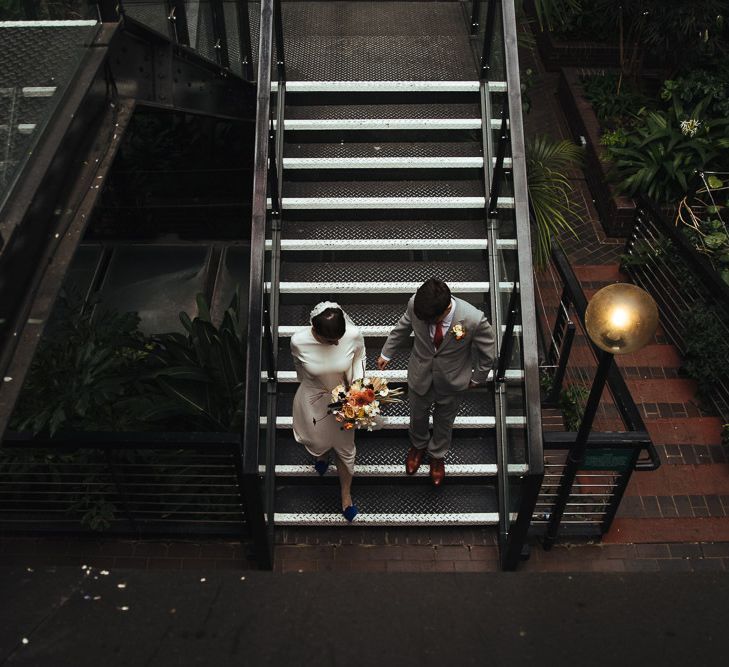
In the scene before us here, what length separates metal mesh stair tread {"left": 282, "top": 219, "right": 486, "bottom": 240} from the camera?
6.80 meters

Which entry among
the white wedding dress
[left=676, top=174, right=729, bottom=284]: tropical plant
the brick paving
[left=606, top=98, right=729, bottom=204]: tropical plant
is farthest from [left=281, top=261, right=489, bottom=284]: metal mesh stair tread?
[left=606, top=98, right=729, bottom=204]: tropical plant

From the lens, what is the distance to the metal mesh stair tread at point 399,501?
6.12m

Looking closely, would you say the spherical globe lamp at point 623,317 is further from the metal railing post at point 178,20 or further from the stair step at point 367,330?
the metal railing post at point 178,20

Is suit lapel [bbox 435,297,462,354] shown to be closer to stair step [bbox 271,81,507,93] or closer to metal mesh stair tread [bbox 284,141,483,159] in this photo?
metal mesh stair tread [bbox 284,141,483,159]

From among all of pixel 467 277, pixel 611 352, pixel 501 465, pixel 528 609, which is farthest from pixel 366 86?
pixel 528 609

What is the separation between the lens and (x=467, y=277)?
6707 mm

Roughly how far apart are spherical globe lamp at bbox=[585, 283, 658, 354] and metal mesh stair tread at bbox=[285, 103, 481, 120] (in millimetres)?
3365

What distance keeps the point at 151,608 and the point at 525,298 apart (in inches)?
170

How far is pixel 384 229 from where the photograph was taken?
687 cm

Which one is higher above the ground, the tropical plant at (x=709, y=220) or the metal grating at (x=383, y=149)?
the metal grating at (x=383, y=149)

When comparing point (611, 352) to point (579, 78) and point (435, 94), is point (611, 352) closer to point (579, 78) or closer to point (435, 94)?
point (435, 94)

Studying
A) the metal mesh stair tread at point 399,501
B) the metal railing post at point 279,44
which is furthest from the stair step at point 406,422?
the metal railing post at point 279,44

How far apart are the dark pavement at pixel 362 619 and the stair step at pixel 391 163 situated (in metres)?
5.71

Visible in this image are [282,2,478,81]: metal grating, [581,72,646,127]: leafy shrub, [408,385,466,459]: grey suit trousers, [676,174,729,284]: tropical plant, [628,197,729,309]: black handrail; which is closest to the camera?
[408,385,466,459]: grey suit trousers
